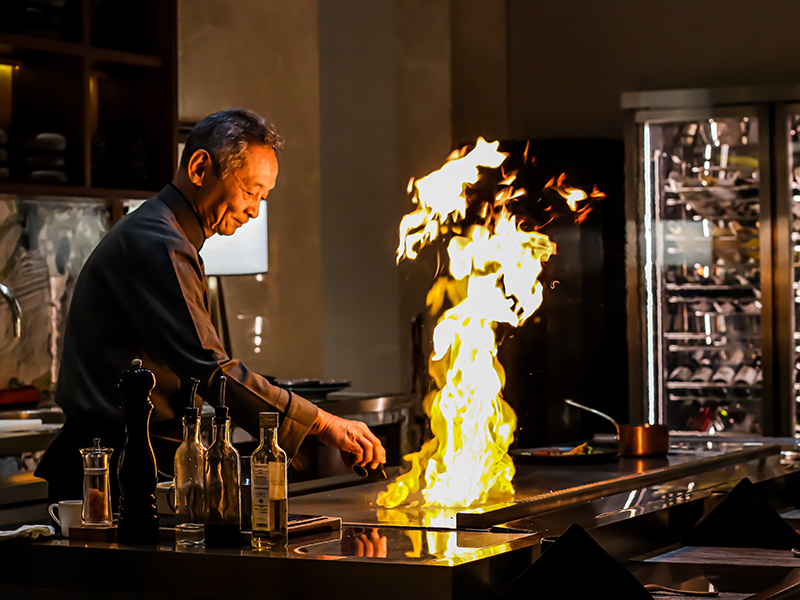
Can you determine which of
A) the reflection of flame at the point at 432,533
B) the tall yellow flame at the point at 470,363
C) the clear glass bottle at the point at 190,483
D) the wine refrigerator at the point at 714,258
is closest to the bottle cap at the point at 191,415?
the clear glass bottle at the point at 190,483

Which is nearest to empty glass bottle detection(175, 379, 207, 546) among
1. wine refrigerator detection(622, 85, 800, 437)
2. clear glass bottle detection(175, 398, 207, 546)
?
clear glass bottle detection(175, 398, 207, 546)

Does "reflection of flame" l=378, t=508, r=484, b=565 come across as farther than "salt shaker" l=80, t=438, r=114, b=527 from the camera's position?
No

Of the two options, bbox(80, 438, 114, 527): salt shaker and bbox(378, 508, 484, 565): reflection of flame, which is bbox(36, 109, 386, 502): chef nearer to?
bbox(378, 508, 484, 565): reflection of flame

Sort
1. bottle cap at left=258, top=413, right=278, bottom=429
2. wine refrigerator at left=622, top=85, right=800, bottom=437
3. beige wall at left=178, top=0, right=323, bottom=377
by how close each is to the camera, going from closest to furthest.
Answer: bottle cap at left=258, top=413, right=278, bottom=429
beige wall at left=178, top=0, right=323, bottom=377
wine refrigerator at left=622, top=85, right=800, bottom=437

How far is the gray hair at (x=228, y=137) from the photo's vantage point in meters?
2.50

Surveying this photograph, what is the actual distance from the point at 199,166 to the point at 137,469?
86 cm

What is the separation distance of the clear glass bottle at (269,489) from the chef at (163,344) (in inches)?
12.2

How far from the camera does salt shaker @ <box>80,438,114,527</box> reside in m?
1.91

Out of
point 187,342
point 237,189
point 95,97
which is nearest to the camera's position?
point 187,342

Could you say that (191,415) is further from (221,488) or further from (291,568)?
(291,568)

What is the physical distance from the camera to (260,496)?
1.83 metres

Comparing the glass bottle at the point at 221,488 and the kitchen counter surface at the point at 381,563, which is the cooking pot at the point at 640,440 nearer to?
the kitchen counter surface at the point at 381,563

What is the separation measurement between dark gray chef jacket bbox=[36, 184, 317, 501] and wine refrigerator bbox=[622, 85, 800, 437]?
3906 mm

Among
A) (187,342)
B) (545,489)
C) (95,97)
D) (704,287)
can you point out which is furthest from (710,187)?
(187,342)
